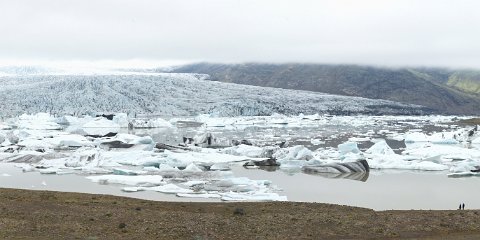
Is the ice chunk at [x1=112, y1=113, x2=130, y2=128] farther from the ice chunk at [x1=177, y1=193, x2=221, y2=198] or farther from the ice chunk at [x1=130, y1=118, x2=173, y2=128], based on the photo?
the ice chunk at [x1=177, y1=193, x2=221, y2=198]

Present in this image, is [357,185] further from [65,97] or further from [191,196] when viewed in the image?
[65,97]

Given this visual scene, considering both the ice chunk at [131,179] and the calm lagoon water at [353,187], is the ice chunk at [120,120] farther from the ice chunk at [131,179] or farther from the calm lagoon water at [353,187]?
the ice chunk at [131,179]

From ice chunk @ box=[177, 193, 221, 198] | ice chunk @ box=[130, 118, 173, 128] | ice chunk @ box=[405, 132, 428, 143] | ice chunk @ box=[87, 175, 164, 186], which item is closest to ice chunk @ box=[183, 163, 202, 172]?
ice chunk @ box=[87, 175, 164, 186]

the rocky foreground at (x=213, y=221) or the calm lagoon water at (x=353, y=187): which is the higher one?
the rocky foreground at (x=213, y=221)

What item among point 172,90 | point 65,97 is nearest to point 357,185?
point 65,97

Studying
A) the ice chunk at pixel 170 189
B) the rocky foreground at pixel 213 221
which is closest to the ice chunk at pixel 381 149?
the ice chunk at pixel 170 189

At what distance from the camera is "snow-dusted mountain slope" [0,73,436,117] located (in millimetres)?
85438

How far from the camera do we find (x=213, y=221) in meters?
13.1

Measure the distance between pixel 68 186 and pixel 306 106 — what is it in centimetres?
9022

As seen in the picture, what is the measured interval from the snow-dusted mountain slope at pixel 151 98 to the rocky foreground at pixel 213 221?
72.1m

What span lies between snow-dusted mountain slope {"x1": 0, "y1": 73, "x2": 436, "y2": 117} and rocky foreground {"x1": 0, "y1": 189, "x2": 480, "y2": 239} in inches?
2840

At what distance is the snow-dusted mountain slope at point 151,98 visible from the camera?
85.4m

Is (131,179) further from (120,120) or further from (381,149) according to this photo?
(120,120)

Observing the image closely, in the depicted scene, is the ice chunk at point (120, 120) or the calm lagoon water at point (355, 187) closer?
the calm lagoon water at point (355, 187)
